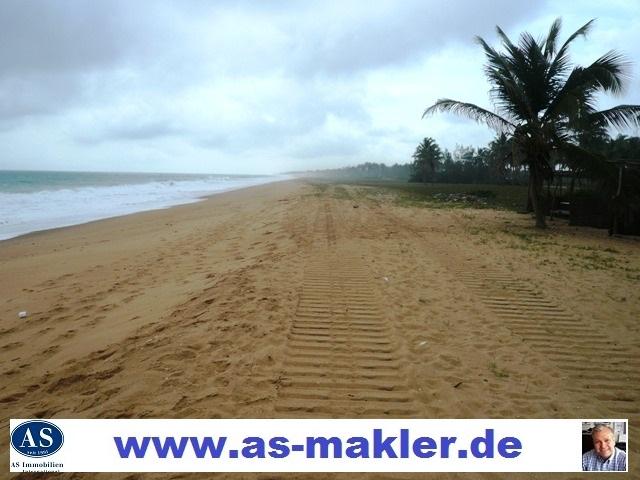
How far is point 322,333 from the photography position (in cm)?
415

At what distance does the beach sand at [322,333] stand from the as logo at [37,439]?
0.58 ft

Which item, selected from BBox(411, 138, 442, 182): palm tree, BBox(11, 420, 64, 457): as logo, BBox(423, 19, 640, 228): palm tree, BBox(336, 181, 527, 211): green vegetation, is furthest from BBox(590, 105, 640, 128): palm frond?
BBox(411, 138, 442, 182): palm tree

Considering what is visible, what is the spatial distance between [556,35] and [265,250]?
39.5 feet

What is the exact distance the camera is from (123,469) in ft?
7.66

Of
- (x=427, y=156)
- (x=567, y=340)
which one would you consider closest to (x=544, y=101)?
(x=567, y=340)

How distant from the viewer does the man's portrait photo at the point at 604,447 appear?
2.39 m

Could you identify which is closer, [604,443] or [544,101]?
[604,443]

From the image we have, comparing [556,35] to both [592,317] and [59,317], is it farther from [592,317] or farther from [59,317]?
[59,317]

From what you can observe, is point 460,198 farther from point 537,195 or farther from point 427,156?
point 427,156

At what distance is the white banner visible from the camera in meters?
2.38

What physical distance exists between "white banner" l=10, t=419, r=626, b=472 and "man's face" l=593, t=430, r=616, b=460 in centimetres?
10

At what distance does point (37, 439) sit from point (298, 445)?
199 cm

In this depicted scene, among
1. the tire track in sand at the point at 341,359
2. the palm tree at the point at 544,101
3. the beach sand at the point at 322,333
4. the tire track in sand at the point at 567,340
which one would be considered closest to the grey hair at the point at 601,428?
the beach sand at the point at 322,333

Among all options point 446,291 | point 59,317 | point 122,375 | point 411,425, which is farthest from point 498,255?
point 59,317
